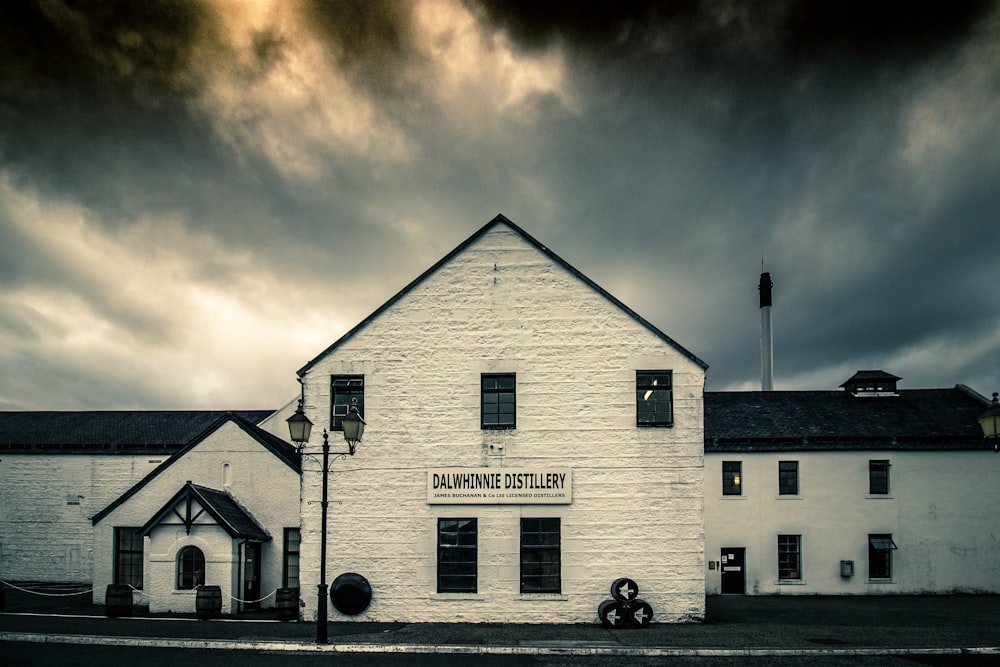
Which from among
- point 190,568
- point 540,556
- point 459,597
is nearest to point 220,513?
point 190,568

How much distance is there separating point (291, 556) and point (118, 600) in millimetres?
5040

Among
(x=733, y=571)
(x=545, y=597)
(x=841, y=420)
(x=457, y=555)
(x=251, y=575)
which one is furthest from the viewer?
(x=841, y=420)

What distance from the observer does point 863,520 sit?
32.2 meters

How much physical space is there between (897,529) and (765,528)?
5663mm

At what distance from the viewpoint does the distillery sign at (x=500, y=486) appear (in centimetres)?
1939

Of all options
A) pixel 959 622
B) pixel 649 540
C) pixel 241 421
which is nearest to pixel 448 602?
pixel 649 540

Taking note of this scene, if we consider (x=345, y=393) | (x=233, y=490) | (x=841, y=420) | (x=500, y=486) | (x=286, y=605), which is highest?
(x=345, y=393)

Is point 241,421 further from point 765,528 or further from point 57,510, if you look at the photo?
point 765,528

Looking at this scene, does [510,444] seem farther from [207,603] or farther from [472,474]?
[207,603]

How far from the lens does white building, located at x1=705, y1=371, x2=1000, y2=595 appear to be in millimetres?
31812

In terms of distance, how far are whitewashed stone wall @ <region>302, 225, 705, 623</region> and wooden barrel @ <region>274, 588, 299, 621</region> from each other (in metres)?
0.63

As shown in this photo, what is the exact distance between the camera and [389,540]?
64.0 ft

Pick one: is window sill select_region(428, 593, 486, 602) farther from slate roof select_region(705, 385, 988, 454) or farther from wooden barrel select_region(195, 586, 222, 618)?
slate roof select_region(705, 385, 988, 454)

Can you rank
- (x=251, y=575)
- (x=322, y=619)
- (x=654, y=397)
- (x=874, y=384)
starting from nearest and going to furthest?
(x=322, y=619)
(x=654, y=397)
(x=251, y=575)
(x=874, y=384)
